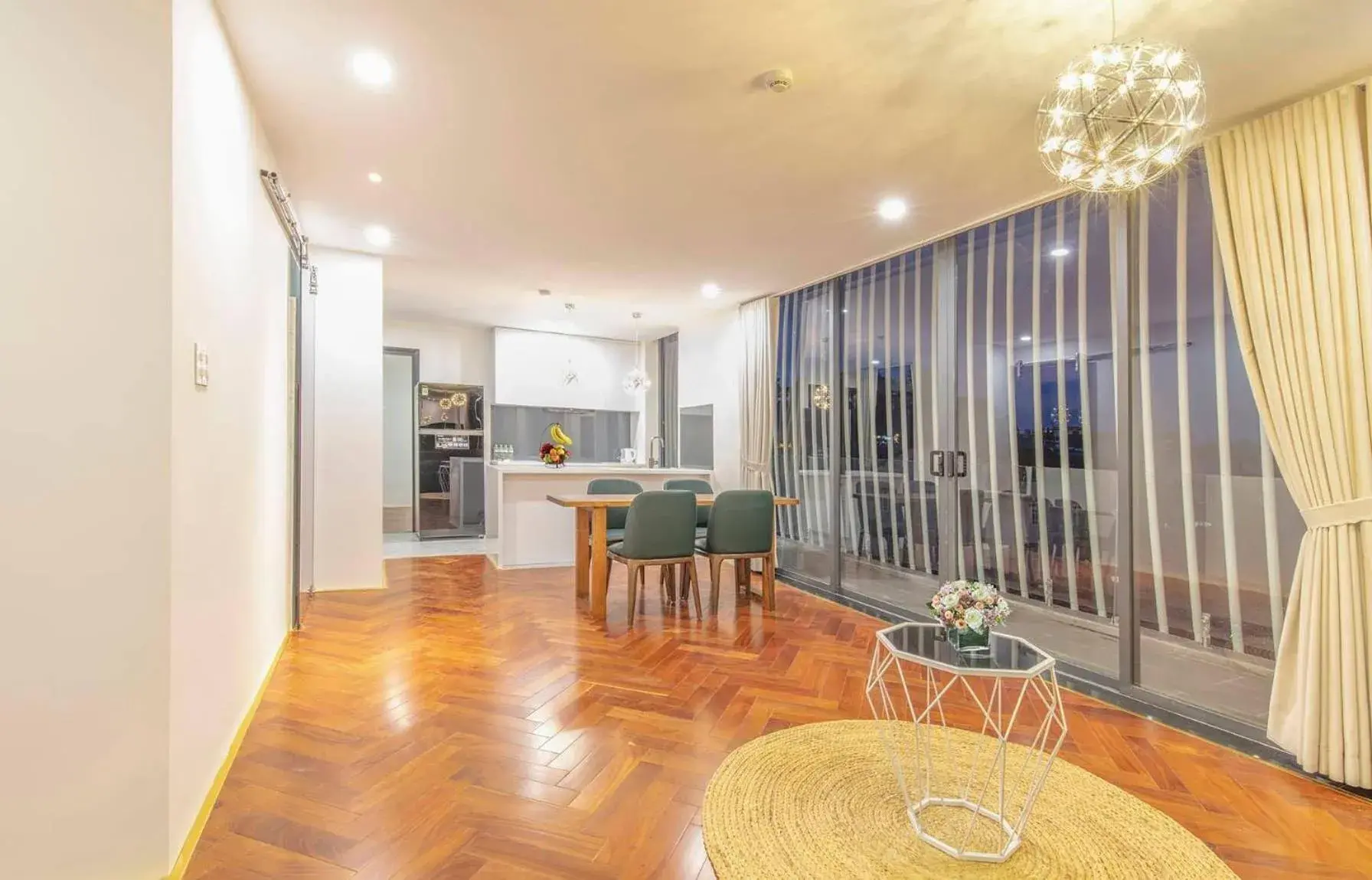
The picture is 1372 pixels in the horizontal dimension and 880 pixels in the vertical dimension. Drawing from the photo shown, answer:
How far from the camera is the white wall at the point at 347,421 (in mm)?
4559

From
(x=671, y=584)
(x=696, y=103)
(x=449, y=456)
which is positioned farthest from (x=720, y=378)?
(x=696, y=103)

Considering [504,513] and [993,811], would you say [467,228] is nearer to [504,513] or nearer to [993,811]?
[504,513]

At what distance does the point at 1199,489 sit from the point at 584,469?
184 inches

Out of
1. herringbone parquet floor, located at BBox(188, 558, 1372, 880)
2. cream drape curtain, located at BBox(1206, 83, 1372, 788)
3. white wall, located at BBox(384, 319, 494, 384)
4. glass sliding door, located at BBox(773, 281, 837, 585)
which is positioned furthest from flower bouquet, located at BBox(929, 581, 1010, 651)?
white wall, located at BBox(384, 319, 494, 384)

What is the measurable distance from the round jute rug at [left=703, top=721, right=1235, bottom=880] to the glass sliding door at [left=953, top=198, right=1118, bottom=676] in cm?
133

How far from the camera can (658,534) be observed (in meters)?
4.05

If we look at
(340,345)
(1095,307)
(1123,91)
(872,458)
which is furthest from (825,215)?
(340,345)

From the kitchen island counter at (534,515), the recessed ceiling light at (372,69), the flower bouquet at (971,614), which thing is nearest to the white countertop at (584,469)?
the kitchen island counter at (534,515)

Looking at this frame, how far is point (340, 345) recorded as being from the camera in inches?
182

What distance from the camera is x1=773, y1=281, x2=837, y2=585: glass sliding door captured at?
517 cm

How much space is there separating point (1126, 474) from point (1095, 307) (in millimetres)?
868

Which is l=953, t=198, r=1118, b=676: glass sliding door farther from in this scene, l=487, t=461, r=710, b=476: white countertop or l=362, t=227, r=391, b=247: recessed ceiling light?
l=362, t=227, r=391, b=247: recessed ceiling light

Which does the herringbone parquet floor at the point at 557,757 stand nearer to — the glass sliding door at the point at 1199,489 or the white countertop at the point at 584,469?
the glass sliding door at the point at 1199,489

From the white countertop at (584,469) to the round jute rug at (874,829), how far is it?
3.89 metres
